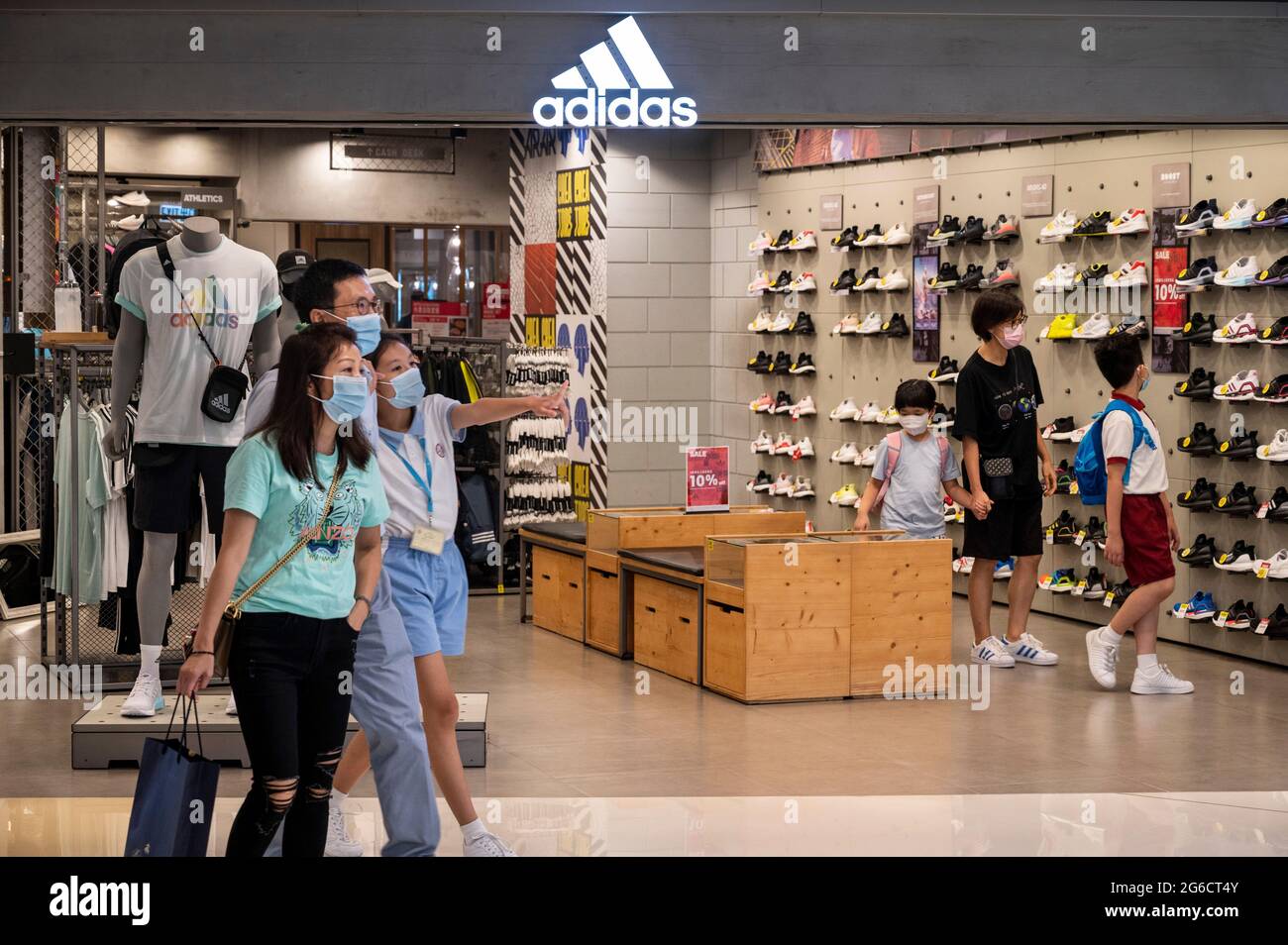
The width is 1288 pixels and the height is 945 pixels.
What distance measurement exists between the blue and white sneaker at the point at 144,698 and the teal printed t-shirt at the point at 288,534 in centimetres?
242

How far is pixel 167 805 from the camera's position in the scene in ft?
12.8

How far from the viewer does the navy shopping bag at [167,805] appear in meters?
3.89

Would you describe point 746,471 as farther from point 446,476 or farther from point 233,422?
point 446,476

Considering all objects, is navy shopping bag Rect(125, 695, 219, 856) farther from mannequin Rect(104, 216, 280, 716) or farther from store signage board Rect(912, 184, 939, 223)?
store signage board Rect(912, 184, 939, 223)

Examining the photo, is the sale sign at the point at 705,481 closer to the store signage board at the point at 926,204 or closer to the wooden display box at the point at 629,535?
the wooden display box at the point at 629,535

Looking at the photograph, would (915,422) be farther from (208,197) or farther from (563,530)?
(208,197)

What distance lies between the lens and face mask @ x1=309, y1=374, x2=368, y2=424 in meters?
4.03

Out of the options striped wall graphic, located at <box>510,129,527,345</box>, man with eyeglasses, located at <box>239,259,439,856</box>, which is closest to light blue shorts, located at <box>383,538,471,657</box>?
man with eyeglasses, located at <box>239,259,439,856</box>

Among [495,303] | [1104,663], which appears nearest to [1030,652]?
[1104,663]

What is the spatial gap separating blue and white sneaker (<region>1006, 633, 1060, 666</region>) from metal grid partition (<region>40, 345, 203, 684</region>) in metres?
4.19

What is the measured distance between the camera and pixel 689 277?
516 inches
